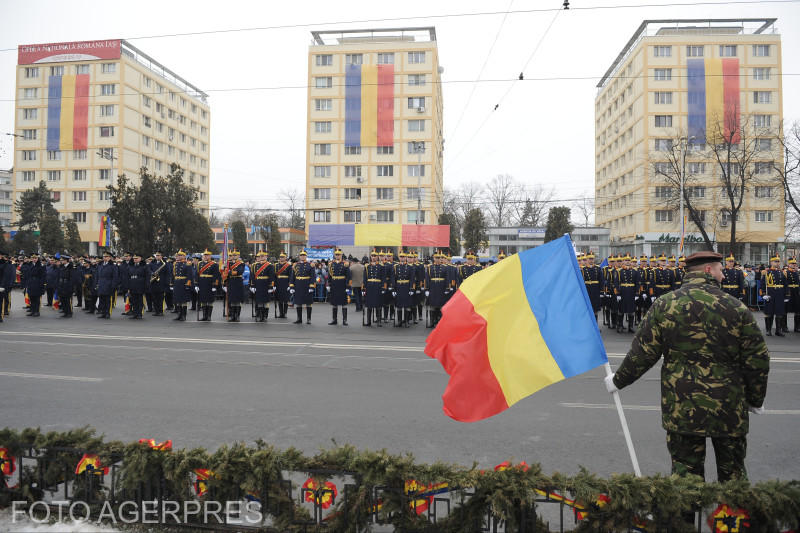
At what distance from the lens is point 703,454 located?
11.1 ft

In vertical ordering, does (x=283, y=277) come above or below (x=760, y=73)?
below

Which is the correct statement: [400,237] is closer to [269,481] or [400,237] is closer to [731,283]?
[731,283]

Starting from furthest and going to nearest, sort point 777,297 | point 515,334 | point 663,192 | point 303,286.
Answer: point 663,192
point 303,286
point 777,297
point 515,334

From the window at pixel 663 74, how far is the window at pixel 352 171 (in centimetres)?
3712

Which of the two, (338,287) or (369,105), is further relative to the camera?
(369,105)

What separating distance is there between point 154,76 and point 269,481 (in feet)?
280

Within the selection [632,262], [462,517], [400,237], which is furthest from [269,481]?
[400,237]

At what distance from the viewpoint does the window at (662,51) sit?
62.0m

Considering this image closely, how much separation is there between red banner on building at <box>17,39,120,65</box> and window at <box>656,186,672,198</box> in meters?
70.7

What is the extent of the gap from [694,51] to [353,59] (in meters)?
A: 40.5

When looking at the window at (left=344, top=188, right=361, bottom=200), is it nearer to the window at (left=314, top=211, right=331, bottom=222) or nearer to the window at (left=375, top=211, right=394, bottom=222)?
the window at (left=314, top=211, right=331, bottom=222)

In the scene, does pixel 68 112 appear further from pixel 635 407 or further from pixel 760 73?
pixel 760 73

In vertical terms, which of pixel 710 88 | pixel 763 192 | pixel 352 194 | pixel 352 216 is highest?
pixel 710 88

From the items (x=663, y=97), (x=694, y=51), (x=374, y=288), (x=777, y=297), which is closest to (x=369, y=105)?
(x=663, y=97)
